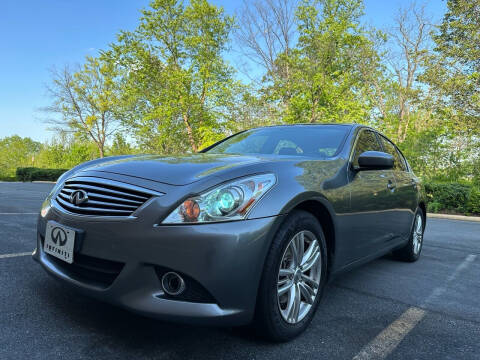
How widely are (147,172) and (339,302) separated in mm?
1742

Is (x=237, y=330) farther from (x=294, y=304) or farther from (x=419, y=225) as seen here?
(x=419, y=225)

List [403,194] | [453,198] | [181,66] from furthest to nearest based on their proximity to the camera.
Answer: [181,66]
[453,198]
[403,194]

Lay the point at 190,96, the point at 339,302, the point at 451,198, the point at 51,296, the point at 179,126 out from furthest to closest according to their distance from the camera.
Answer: the point at 179,126
the point at 190,96
the point at 451,198
the point at 339,302
the point at 51,296

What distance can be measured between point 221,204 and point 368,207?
153cm

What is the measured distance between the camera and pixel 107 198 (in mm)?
1838

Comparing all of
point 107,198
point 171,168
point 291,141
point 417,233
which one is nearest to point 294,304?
point 171,168

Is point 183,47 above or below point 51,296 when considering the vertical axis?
above

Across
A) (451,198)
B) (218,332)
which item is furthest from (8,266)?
(451,198)

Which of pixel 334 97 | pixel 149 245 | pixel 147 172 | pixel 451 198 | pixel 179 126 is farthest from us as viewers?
pixel 179 126

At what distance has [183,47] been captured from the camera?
21531 millimetres

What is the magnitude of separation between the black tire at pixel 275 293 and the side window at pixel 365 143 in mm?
1121

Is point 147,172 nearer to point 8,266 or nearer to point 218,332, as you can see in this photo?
point 218,332

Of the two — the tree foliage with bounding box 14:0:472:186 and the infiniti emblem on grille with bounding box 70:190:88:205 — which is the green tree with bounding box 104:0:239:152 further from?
the infiniti emblem on grille with bounding box 70:190:88:205

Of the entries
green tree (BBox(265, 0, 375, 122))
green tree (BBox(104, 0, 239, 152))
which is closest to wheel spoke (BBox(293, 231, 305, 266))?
green tree (BBox(265, 0, 375, 122))
